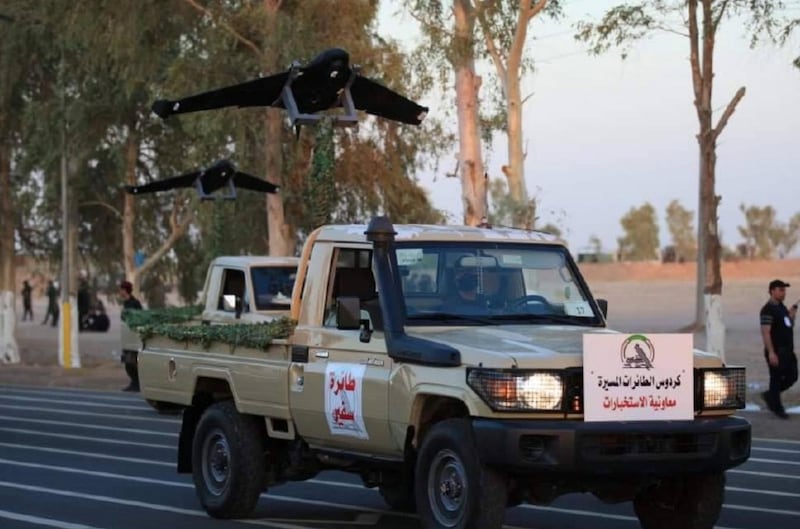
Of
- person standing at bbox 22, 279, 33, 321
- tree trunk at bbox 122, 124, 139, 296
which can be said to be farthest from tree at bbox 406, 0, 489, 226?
person standing at bbox 22, 279, 33, 321

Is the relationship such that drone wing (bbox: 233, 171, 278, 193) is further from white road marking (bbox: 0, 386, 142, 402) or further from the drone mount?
the drone mount

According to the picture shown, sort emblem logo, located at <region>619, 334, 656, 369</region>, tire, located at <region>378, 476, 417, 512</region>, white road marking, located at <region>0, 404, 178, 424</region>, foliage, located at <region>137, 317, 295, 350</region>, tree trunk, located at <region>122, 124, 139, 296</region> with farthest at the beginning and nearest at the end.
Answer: tree trunk, located at <region>122, 124, 139, 296</region>, white road marking, located at <region>0, 404, 178, 424</region>, tire, located at <region>378, 476, 417, 512</region>, foliage, located at <region>137, 317, 295, 350</region>, emblem logo, located at <region>619, 334, 656, 369</region>

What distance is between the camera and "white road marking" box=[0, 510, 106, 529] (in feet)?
39.0

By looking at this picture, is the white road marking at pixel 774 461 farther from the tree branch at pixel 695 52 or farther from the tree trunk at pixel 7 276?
the tree trunk at pixel 7 276

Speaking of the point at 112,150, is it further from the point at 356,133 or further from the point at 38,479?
the point at 38,479

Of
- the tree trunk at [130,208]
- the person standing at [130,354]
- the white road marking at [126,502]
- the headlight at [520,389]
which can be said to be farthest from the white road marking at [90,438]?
the tree trunk at [130,208]

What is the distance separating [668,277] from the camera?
8762 cm

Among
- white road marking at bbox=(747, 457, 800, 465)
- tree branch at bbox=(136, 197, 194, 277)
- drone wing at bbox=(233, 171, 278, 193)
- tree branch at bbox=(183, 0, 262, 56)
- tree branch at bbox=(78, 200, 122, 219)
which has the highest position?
tree branch at bbox=(183, 0, 262, 56)

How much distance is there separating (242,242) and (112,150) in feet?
12.1

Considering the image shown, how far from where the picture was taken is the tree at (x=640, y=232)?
139750 mm

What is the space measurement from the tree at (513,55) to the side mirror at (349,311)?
15.0 m

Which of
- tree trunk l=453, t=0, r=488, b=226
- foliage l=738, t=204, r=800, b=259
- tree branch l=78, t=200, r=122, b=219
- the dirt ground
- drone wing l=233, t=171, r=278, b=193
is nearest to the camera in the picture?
tree trunk l=453, t=0, r=488, b=226

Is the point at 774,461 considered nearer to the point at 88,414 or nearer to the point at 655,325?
the point at 88,414

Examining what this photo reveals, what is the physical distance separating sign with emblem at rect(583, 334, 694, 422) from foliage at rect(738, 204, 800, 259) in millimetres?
117470
